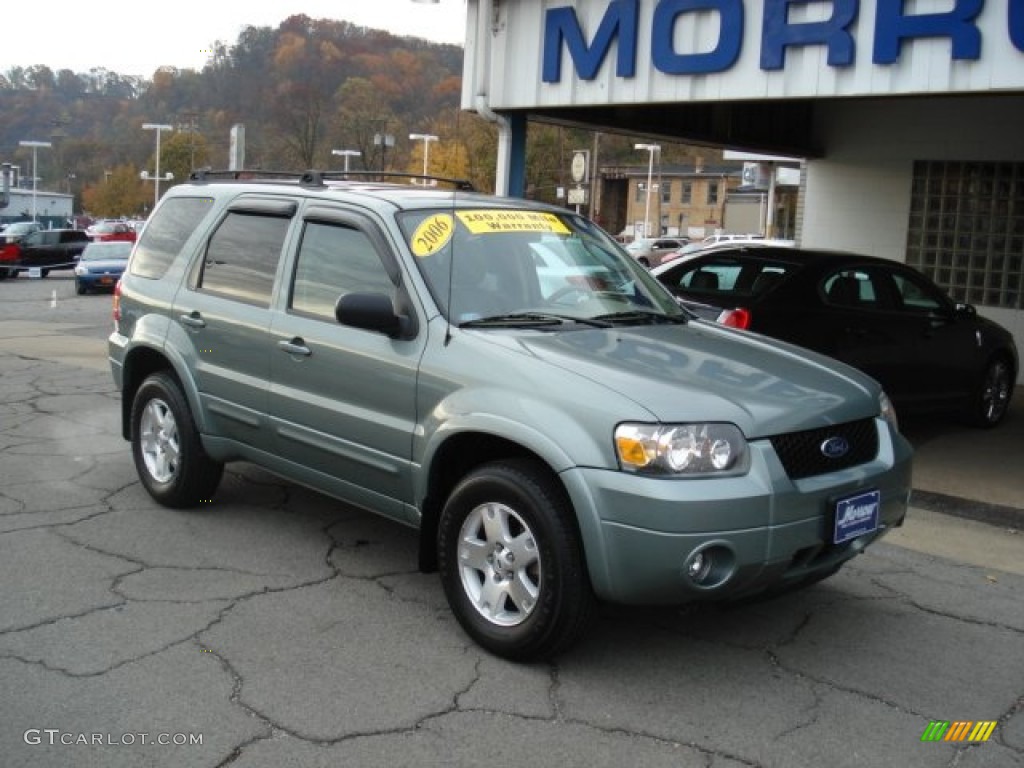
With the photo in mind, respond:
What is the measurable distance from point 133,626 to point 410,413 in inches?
55.5

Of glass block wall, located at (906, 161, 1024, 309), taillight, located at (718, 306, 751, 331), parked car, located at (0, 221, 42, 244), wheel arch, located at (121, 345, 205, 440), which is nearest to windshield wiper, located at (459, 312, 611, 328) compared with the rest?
wheel arch, located at (121, 345, 205, 440)

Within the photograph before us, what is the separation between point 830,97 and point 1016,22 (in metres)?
1.32

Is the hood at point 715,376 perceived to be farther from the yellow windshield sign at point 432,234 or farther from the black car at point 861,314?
the black car at point 861,314

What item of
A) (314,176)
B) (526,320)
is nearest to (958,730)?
(526,320)

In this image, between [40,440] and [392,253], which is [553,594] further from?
[40,440]

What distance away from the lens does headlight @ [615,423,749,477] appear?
369 centimetres

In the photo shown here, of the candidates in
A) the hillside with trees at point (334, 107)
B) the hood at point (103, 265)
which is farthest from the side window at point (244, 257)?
the hillside with trees at point (334, 107)

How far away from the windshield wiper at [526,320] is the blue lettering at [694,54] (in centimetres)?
409

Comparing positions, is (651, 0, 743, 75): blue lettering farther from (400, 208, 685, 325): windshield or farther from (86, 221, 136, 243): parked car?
(86, 221, 136, 243): parked car

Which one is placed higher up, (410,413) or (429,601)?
(410,413)

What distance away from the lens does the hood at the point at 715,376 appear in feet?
12.5

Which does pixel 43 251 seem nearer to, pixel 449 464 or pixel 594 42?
pixel 594 42

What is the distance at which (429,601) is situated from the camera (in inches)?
187

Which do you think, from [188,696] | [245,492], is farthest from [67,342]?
[188,696]
